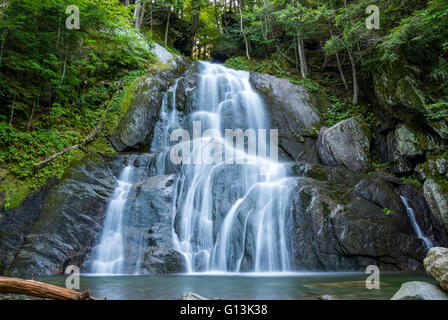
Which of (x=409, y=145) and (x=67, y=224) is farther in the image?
(x=409, y=145)

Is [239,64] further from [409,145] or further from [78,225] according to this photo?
[78,225]

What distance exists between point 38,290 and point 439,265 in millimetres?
4720

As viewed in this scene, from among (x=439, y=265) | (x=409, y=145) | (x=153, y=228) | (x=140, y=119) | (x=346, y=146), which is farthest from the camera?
(x=140, y=119)

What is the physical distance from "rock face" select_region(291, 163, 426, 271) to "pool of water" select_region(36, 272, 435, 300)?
1.64ft

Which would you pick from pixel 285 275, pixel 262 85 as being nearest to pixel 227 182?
pixel 285 275

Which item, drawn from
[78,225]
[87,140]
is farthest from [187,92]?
[78,225]

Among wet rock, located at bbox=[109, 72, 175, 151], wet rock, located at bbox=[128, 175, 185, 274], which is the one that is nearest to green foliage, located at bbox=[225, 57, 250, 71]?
wet rock, located at bbox=[109, 72, 175, 151]

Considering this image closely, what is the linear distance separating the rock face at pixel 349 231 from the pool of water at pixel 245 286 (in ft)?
1.64

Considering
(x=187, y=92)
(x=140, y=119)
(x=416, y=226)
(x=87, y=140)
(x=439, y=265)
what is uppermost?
(x=187, y=92)

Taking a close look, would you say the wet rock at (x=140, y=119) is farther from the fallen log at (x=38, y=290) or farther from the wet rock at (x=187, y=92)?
the fallen log at (x=38, y=290)

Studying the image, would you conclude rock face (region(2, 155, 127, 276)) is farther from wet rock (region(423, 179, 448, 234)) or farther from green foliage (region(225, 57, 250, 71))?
green foliage (region(225, 57, 250, 71))

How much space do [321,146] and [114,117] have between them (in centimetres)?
831

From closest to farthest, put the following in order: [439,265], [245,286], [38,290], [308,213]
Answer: [38,290]
[439,265]
[245,286]
[308,213]

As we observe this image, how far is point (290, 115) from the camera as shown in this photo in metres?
12.2
